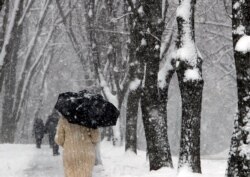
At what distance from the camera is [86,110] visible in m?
7.00

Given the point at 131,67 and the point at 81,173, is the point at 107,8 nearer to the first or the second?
the point at 131,67

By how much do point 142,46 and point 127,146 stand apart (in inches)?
252

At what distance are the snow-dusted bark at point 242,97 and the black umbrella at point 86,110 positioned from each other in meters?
1.65

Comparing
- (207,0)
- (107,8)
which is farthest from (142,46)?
(207,0)

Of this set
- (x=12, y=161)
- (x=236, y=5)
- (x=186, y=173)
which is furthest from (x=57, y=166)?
(x=236, y=5)

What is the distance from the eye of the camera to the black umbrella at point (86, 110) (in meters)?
7.01

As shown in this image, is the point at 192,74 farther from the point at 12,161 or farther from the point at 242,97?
the point at 12,161

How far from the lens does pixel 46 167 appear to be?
14.7 metres

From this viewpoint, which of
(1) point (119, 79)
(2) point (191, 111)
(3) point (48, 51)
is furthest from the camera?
(3) point (48, 51)

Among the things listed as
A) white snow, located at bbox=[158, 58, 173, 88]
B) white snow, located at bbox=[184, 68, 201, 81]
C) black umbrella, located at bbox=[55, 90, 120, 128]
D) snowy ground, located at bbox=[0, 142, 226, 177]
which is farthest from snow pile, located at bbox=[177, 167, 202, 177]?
white snow, located at bbox=[158, 58, 173, 88]

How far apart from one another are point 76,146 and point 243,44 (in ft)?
8.37

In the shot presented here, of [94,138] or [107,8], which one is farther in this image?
[107,8]

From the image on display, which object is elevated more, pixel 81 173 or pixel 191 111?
pixel 191 111

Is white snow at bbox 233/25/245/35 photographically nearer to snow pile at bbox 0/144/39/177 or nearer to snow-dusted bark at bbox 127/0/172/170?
snow-dusted bark at bbox 127/0/172/170
